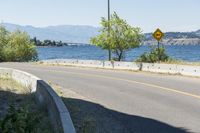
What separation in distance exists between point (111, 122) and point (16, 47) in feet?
186

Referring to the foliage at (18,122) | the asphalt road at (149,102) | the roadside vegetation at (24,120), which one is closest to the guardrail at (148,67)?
the asphalt road at (149,102)

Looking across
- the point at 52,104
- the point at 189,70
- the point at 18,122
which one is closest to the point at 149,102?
the point at 52,104

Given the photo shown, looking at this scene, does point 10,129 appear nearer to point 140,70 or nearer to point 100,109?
point 100,109

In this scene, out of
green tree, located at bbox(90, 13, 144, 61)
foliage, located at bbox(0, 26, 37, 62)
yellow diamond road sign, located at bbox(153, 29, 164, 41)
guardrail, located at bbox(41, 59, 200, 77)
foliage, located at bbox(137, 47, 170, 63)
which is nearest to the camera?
guardrail, located at bbox(41, 59, 200, 77)

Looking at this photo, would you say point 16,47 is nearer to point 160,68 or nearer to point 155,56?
point 155,56

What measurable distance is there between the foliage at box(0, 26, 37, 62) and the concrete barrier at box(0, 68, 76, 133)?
137 feet

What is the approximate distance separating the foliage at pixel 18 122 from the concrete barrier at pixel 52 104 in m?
0.55

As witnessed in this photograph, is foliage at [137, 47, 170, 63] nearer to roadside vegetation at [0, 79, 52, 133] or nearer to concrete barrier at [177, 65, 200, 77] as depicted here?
concrete barrier at [177, 65, 200, 77]

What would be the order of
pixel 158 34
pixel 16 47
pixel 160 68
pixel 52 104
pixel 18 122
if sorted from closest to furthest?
1. pixel 18 122
2. pixel 52 104
3. pixel 160 68
4. pixel 158 34
5. pixel 16 47

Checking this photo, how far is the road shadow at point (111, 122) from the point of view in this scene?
12242mm

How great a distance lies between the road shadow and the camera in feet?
40.2

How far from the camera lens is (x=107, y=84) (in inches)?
995

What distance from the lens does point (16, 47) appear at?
227ft

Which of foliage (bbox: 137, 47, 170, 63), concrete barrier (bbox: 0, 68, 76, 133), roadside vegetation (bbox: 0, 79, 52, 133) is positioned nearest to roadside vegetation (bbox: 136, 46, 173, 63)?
foliage (bbox: 137, 47, 170, 63)
